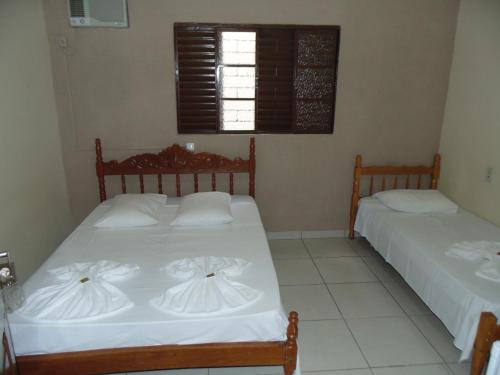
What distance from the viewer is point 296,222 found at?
3.88 metres

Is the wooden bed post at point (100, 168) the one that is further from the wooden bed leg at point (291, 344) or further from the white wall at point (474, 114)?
the white wall at point (474, 114)

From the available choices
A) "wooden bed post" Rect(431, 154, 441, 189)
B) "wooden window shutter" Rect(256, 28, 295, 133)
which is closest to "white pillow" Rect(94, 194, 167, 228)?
"wooden window shutter" Rect(256, 28, 295, 133)

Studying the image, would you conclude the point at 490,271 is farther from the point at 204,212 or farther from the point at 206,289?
the point at 204,212

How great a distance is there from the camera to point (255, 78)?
3.46 meters

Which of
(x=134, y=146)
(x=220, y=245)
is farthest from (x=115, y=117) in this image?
(x=220, y=245)

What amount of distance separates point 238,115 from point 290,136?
1.81 ft

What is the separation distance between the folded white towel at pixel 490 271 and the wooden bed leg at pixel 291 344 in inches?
49.8

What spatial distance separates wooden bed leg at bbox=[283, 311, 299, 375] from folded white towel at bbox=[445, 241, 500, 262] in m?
1.38

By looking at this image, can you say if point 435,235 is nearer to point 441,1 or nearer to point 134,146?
point 441,1

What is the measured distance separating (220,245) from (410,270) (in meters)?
1.41

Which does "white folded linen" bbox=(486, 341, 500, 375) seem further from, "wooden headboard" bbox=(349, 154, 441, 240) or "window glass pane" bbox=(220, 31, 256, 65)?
"window glass pane" bbox=(220, 31, 256, 65)

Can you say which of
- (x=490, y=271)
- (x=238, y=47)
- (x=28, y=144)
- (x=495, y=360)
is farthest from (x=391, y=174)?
(x=28, y=144)

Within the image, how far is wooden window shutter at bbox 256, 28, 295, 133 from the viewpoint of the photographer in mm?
3395

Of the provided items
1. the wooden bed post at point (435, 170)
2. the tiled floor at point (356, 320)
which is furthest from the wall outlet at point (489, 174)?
the tiled floor at point (356, 320)
